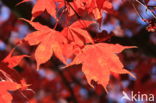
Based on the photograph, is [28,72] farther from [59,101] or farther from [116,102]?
[116,102]

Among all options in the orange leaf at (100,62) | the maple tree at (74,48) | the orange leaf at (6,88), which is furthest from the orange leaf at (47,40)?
the orange leaf at (6,88)

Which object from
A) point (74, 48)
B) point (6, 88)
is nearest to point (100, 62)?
point (74, 48)

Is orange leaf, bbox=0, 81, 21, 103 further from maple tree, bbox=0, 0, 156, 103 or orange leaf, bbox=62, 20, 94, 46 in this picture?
orange leaf, bbox=62, 20, 94, 46

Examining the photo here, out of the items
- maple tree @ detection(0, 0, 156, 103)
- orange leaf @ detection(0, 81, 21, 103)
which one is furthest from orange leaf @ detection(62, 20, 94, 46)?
orange leaf @ detection(0, 81, 21, 103)

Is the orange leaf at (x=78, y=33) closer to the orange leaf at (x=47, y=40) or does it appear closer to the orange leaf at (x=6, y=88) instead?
the orange leaf at (x=47, y=40)

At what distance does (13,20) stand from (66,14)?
5.82ft

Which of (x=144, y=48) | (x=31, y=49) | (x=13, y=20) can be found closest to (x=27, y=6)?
(x=144, y=48)

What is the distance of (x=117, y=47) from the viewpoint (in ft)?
4.36

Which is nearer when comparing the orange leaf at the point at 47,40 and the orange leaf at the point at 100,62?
the orange leaf at the point at 100,62

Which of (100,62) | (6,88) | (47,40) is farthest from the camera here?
(47,40)

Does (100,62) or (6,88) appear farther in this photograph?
(100,62)

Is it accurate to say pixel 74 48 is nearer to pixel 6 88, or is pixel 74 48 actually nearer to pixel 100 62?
pixel 100 62

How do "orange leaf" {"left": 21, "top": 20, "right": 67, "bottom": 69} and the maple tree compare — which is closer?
the maple tree

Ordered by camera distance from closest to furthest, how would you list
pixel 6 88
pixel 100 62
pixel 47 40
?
1. pixel 6 88
2. pixel 100 62
3. pixel 47 40
